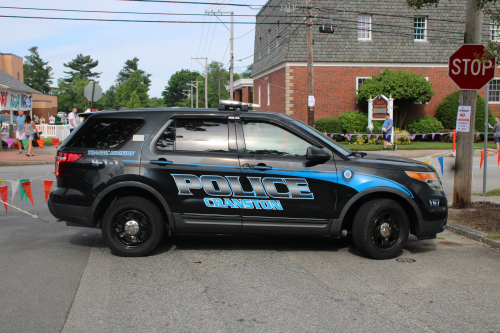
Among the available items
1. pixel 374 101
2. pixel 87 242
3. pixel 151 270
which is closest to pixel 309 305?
pixel 151 270

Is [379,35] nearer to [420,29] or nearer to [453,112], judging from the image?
[420,29]

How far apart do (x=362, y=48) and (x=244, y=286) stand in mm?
28863

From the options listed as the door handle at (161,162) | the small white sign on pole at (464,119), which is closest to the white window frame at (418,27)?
the small white sign on pole at (464,119)

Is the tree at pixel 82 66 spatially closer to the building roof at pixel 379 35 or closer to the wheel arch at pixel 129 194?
the building roof at pixel 379 35

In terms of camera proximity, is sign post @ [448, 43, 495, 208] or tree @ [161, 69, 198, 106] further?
tree @ [161, 69, 198, 106]

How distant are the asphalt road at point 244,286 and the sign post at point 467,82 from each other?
7.38 feet

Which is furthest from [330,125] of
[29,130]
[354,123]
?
[29,130]

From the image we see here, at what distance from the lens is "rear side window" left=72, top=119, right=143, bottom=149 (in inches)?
238

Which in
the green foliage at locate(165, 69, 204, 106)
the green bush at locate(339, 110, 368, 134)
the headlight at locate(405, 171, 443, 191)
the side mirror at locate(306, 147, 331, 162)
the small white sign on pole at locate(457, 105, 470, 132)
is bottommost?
the headlight at locate(405, 171, 443, 191)

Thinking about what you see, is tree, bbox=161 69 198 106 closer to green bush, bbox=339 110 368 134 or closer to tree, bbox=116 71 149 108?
tree, bbox=116 71 149 108

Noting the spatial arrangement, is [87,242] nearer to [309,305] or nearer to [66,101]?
[309,305]

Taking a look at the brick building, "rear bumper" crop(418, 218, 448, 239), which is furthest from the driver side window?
the brick building

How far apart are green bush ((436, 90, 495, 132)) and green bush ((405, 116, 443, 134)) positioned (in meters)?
0.76

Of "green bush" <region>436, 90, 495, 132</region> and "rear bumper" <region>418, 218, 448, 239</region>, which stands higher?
"green bush" <region>436, 90, 495, 132</region>
